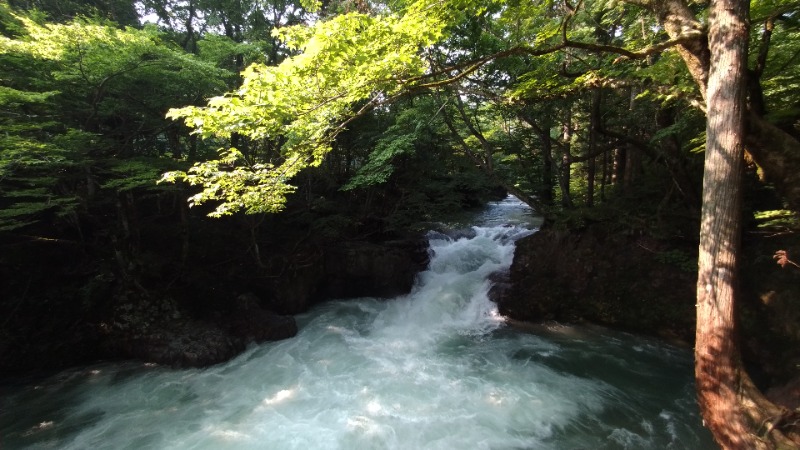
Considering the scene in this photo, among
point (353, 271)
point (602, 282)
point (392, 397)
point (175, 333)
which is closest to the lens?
point (392, 397)

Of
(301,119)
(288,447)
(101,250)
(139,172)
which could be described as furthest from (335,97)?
(101,250)

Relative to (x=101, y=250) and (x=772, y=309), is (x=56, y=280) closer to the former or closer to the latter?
(x=101, y=250)

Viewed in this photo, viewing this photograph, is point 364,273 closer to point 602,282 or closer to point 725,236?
point 602,282

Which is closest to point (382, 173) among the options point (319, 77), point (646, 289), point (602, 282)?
point (319, 77)

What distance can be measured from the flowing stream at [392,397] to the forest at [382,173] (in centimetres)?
87

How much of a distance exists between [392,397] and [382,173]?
5337 mm

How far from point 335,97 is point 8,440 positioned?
7.91 meters

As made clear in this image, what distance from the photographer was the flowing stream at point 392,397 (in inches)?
233

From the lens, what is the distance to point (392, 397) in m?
A: 6.84

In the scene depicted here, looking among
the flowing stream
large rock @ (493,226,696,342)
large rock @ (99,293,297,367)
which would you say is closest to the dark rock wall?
large rock @ (493,226,696,342)

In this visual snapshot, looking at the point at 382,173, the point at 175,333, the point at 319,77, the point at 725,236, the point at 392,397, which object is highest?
the point at 319,77

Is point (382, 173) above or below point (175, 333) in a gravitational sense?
above

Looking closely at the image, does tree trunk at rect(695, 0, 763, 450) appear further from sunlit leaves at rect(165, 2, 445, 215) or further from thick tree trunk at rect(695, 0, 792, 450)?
sunlit leaves at rect(165, 2, 445, 215)

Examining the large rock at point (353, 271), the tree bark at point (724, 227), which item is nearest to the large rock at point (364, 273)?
the large rock at point (353, 271)
